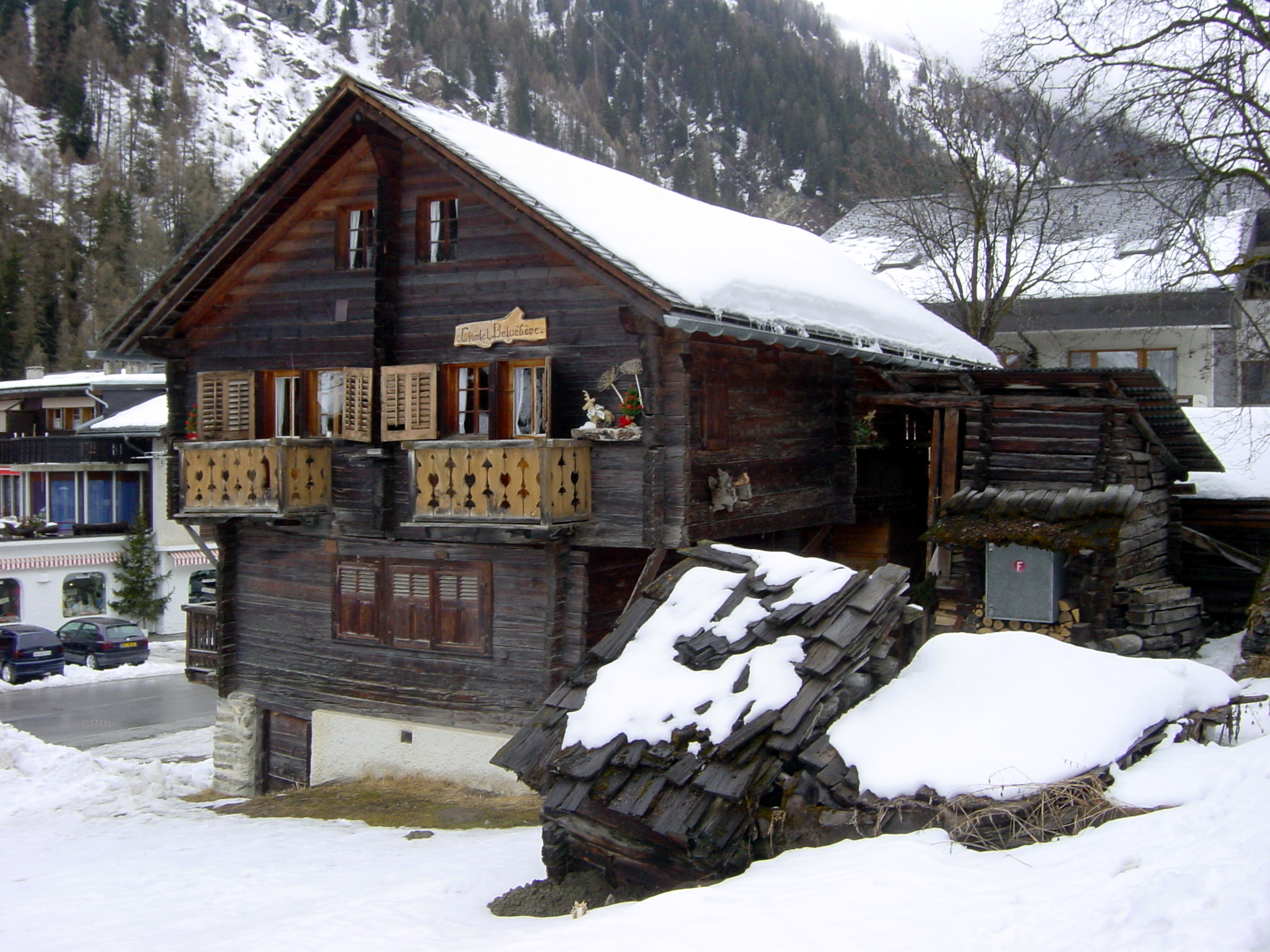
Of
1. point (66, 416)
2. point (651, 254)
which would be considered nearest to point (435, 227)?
point (651, 254)

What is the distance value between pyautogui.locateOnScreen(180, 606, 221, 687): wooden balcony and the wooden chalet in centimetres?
108

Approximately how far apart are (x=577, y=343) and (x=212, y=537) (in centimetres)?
814

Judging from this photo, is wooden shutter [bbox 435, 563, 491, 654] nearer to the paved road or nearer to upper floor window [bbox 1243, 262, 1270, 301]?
the paved road

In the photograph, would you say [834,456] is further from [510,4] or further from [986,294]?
[510,4]

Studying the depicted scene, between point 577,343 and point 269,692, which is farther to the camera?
point 269,692

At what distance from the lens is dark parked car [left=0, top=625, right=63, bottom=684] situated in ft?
97.5

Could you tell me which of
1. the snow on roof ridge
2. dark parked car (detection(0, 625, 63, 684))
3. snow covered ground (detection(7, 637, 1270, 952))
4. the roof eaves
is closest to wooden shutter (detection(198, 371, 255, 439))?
the roof eaves

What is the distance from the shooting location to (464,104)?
150125 millimetres

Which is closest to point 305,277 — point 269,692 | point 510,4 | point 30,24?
point 269,692

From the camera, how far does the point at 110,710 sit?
26.7 m

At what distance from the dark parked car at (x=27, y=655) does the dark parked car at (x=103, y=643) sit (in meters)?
1.42

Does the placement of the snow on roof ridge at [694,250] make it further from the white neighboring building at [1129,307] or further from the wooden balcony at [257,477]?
the white neighboring building at [1129,307]

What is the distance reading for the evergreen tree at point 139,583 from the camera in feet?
124

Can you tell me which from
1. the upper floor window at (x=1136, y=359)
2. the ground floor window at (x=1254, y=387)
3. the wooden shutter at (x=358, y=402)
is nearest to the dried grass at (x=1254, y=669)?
the wooden shutter at (x=358, y=402)
